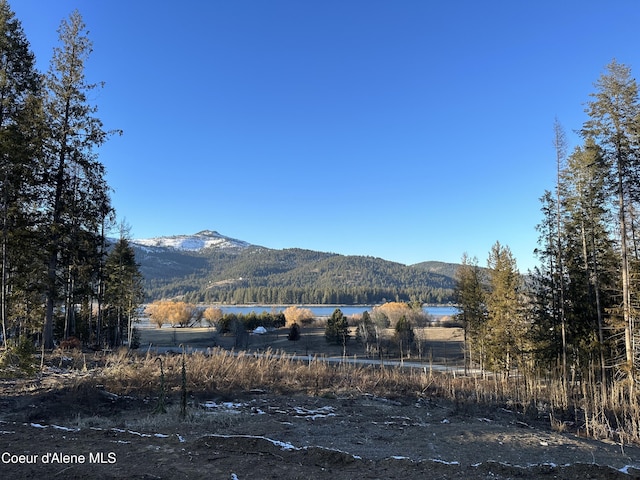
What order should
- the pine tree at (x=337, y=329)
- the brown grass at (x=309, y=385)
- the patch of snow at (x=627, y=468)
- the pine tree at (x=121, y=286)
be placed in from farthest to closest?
the pine tree at (x=337, y=329) < the pine tree at (x=121, y=286) < the brown grass at (x=309, y=385) < the patch of snow at (x=627, y=468)

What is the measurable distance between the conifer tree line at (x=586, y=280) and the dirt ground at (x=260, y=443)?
36.6 feet

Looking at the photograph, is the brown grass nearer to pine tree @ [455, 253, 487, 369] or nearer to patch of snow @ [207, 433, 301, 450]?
patch of snow @ [207, 433, 301, 450]

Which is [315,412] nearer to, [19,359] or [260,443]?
[260,443]

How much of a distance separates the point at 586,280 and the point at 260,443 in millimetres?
21294

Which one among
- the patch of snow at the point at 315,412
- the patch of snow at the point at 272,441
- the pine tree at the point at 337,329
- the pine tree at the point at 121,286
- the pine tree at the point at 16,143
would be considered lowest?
the pine tree at the point at 337,329

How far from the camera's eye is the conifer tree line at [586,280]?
17047 mm

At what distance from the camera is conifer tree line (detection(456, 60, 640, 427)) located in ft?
55.9

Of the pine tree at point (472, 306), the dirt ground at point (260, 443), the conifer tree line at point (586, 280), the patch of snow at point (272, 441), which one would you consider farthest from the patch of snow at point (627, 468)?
the pine tree at point (472, 306)

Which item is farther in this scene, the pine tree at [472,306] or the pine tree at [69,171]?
the pine tree at [472,306]

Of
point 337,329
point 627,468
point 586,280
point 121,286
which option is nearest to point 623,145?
point 586,280

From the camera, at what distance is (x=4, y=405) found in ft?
27.8

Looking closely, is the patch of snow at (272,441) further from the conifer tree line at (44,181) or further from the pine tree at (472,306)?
the pine tree at (472,306)

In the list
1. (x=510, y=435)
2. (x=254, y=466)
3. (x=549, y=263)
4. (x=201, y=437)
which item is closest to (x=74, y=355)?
(x=201, y=437)

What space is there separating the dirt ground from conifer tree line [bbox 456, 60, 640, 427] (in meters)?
11.2
